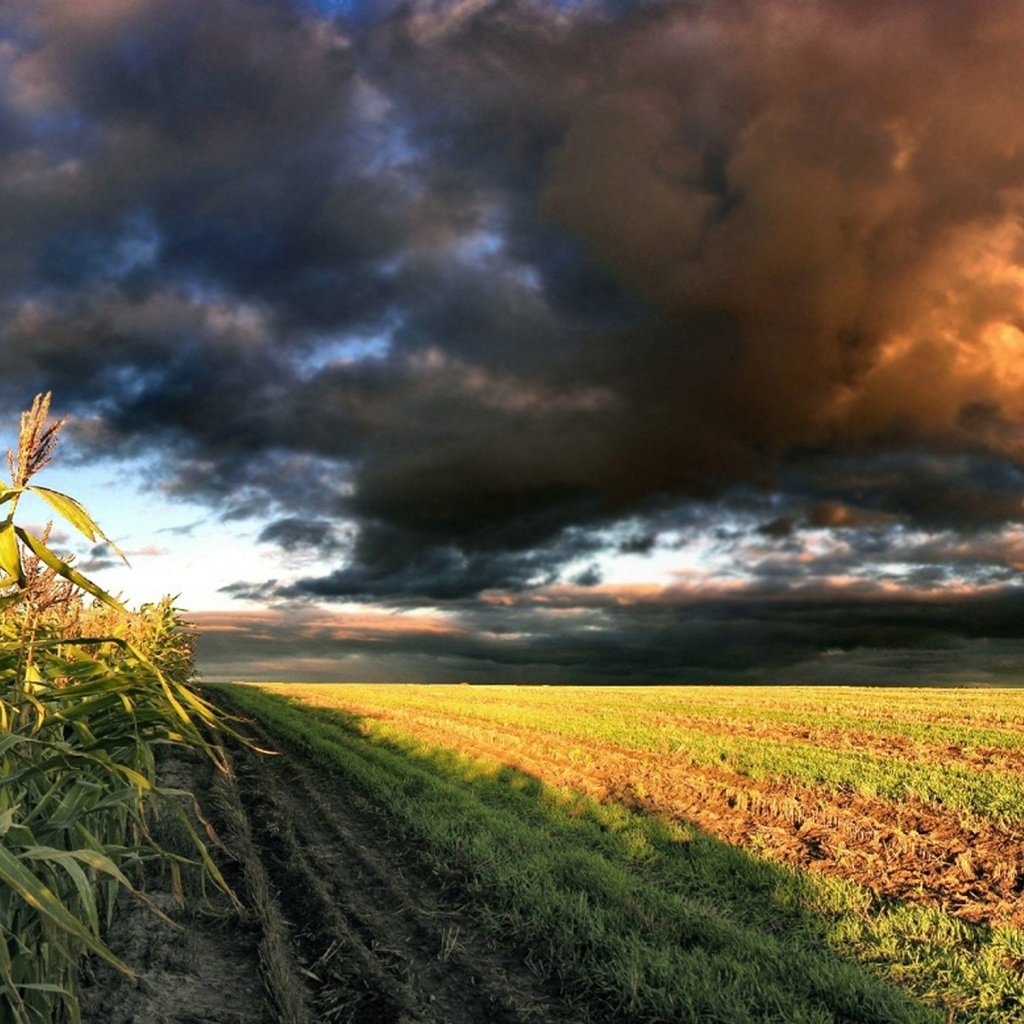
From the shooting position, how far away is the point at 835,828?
11789mm

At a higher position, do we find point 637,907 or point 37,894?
point 37,894

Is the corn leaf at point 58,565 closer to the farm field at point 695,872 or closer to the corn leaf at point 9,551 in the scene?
the corn leaf at point 9,551

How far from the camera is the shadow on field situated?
629cm

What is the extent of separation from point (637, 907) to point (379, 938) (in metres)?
2.70

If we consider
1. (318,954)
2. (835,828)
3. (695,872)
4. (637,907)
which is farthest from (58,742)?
(835,828)

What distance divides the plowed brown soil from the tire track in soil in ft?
15.6

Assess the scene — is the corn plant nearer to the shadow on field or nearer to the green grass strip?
the shadow on field

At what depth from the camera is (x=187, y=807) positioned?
14.0 metres

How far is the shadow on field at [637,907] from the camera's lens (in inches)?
248

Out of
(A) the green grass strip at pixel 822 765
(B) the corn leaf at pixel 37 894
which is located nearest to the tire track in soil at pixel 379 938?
(B) the corn leaf at pixel 37 894

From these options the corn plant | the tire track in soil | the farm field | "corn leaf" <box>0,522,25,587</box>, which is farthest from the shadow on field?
"corn leaf" <box>0,522,25,587</box>

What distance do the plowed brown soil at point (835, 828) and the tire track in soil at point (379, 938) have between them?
4.76m

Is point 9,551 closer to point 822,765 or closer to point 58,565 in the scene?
point 58,565

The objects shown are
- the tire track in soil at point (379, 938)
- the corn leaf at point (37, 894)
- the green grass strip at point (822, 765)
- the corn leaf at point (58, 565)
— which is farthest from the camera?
the green grass strip at point (822, 765)
